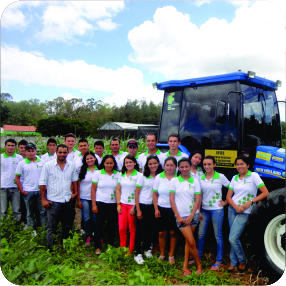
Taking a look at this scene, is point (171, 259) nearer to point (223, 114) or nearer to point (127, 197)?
point (127, 197)

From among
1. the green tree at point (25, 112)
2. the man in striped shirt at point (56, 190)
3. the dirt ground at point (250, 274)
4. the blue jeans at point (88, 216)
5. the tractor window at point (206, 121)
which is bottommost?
the dirt ground at point (250, 274)

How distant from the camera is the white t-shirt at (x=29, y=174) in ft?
14.6

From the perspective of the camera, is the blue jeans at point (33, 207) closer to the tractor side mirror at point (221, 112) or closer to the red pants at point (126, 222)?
the red pants at point (126, 222)

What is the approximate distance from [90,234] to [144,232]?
1.01 meters

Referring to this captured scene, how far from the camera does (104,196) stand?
152 inches

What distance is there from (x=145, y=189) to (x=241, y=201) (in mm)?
1295

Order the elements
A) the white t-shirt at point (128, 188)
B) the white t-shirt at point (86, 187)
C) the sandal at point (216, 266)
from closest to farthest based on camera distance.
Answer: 1. the sandal at point (216, 266)
2. the white t-shirt at point (128, 188)
3. the white t-shirt at point (86, 187)

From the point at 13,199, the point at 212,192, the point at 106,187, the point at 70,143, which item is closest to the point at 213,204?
the point at 212,192

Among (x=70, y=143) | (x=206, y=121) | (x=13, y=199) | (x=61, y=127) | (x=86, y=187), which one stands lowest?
(x=13, y=199)

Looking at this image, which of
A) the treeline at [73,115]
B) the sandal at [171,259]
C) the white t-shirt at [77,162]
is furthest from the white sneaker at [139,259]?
the treeline at [73,115]

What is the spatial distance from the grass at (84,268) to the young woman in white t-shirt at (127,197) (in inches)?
10.9

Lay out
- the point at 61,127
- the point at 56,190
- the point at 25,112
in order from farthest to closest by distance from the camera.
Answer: the point at 25,112
the point at 61,127
the point at 56,190

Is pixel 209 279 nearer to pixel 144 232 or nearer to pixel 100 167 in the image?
pixel 144 232

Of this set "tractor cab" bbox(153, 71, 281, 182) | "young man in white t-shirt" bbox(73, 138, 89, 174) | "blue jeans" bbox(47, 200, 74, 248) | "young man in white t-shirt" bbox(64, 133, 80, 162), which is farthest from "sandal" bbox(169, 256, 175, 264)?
"young man in white t-shirt" bbox(64, 133, 80, 162)
